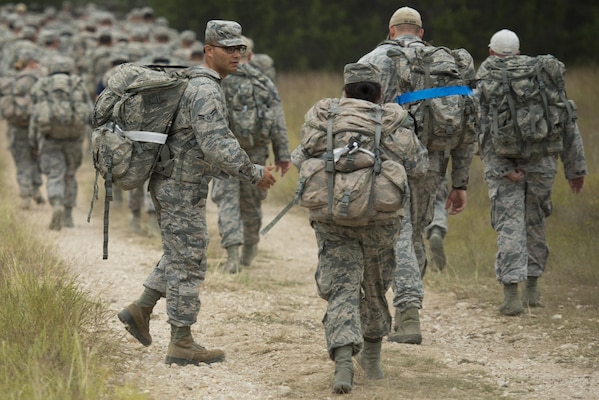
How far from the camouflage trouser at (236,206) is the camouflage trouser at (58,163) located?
286cm

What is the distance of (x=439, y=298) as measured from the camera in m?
8.75

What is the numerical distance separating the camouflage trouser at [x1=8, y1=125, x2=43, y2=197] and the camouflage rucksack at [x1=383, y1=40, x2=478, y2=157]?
758 centimetres

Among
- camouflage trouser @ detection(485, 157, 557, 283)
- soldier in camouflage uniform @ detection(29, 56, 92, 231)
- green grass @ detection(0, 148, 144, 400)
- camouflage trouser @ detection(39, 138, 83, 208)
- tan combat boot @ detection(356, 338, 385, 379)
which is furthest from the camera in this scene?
camouflage trouser @ detection(39, 138, 83, 208)

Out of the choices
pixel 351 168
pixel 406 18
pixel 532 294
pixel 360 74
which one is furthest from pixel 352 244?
Result: pixel 532 294

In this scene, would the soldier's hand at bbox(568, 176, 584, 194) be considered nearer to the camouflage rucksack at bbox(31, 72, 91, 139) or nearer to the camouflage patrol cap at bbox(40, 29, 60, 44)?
the camouflage rucksack at bbox(31, 72, 91, 139)

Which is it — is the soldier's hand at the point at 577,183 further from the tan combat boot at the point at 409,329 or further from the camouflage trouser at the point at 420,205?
the tan combat boot at the point at 409,329

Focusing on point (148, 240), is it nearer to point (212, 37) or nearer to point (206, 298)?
point (206, 298)

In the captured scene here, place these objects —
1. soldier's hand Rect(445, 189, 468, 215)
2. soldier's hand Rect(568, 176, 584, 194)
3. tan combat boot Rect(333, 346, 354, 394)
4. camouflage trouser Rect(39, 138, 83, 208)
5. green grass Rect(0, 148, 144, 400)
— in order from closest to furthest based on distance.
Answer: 1. green grass Rect(0, 148, 144, 400)
2. tan combat boot Rect(333, 346, 354, 394)
3. soldier's hand Rect(445, 189, 468, 215)
4. soldier's hand Rect(568, 176, 584, 194)
5. camouflage trouser Rect(39, 138, 83, 208)

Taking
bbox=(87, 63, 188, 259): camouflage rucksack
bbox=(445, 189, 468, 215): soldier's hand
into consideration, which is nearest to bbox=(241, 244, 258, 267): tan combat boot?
bbox=(445, 189, 468, 215): soldier's hand

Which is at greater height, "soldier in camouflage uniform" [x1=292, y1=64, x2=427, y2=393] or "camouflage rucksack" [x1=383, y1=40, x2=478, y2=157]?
"camouflage rucksack" [x1=383, y1=40, x2=478, y2=157]

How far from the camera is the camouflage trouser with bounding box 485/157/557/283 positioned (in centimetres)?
791

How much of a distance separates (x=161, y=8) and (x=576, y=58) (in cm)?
1023

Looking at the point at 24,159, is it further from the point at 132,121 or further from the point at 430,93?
the point at 132,121

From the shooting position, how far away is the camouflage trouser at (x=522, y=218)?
7.91m
